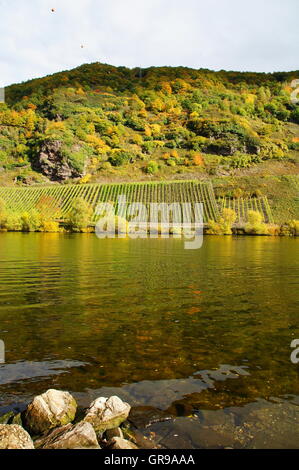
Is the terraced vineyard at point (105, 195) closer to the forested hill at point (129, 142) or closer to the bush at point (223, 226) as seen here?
the bush at point (223, 226)

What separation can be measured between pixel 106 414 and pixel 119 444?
2.58 feet

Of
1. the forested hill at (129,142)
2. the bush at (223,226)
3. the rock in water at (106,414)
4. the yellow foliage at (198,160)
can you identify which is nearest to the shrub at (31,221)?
the bush at (223,226)

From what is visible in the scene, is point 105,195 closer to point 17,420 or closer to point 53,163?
point 53,163

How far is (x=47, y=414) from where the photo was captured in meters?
6.51

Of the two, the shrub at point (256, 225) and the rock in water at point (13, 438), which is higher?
the shrub at point (256, 225)

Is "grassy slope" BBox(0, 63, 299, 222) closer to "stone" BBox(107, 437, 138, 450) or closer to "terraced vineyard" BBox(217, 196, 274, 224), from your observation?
"terraced vineyard" BBox(217, 196, 274, 224)

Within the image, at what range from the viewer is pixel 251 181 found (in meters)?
120

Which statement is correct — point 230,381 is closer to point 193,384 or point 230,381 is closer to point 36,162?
point 193,384

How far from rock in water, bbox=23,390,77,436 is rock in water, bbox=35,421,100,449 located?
39 cm

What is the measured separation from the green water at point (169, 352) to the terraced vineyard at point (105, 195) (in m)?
82.2

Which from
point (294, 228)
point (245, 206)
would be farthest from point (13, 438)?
point (245, 206)

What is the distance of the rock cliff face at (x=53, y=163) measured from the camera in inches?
5748
